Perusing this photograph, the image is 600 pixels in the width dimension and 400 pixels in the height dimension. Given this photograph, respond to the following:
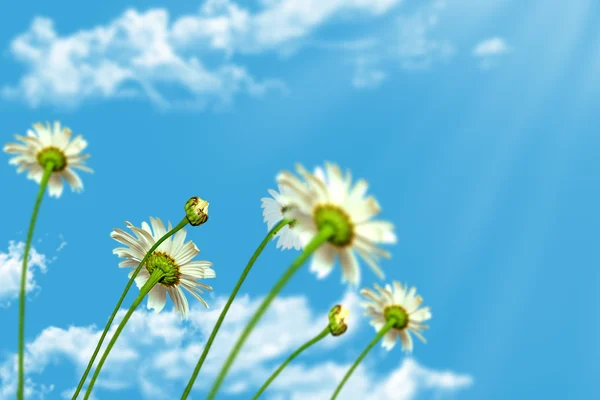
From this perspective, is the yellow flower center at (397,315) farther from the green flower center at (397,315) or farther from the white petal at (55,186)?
the white petal at (55,186)

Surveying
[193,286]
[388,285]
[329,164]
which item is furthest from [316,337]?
[329,164]

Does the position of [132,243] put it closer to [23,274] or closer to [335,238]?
[23,274]

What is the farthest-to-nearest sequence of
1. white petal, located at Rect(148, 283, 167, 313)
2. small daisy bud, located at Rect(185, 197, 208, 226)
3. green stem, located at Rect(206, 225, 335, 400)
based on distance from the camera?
1. white petal, located at Rect(148, 283, 167, 313)
2. small daisy bud, located at Rect(185, 197, 208, 226)
3. green stem, located at Rect(206, 225, 335, 400)

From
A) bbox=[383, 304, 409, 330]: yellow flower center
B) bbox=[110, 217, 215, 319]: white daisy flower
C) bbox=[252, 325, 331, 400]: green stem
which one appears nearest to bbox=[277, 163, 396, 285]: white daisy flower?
bbox=[252, 325, 331, 400]: green stem

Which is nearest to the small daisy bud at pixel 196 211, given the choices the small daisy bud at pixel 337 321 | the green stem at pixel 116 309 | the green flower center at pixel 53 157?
the green stem at pixel 116 309

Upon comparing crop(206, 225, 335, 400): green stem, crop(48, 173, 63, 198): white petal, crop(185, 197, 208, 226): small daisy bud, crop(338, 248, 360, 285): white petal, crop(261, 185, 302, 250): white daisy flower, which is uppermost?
crop(261, 185, 302, 250): white daisy flower

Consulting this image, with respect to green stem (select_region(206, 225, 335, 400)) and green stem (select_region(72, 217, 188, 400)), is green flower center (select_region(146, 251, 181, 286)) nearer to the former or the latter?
green stem (select_region(72, 217, 188, 400))

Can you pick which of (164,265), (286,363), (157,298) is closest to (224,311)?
(286,363)
